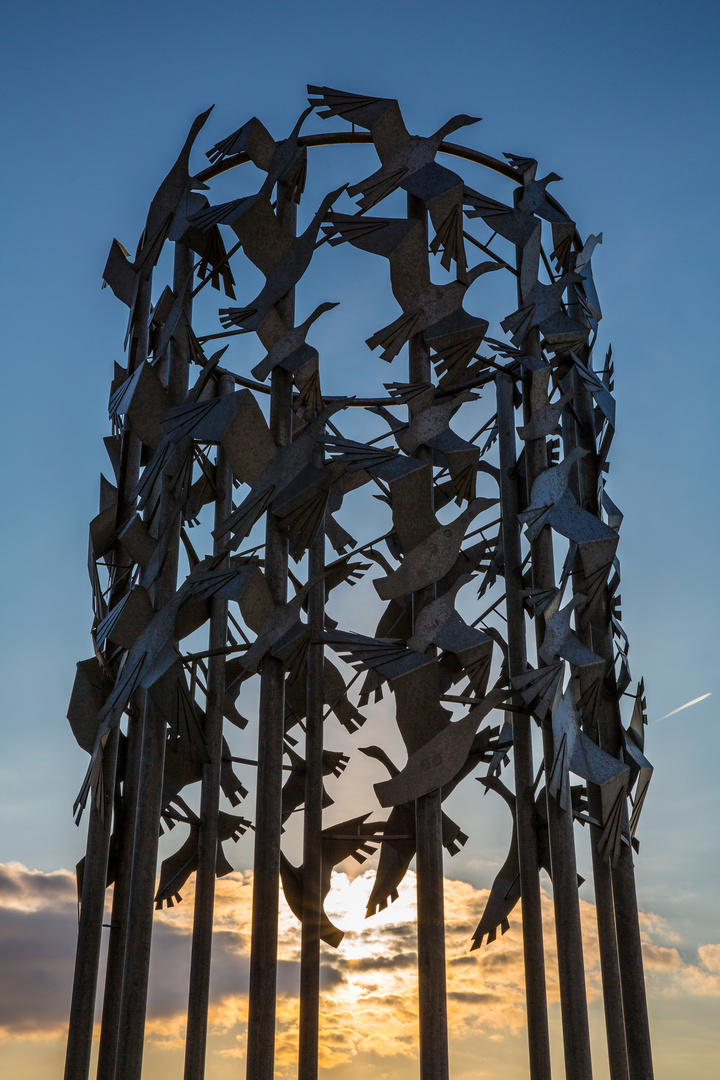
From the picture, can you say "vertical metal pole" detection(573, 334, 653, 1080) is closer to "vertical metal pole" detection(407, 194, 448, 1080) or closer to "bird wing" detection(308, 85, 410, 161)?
"vertical metal pole" detection(407, 194, 448, 1080)

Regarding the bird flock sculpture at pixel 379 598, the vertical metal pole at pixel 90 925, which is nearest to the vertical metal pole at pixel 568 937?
the bird flock sculpture at pixel 379 598

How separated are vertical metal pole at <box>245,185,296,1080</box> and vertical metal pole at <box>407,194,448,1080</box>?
3.48ft

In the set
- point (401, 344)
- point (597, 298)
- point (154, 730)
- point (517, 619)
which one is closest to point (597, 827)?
point (517, 619)

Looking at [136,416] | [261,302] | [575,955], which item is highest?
[261,302]

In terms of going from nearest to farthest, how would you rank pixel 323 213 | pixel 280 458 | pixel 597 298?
1. pixel 280 458
2. pixel 323 213
3. pixel 597 298

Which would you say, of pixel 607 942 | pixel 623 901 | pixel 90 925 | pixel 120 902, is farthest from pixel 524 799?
pixel 90 925

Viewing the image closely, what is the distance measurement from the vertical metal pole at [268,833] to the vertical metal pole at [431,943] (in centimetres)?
106

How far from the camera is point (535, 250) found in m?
10.6

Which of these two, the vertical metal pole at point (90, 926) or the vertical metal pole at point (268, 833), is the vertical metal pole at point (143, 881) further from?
the vertical metal pole at point (268, 833)

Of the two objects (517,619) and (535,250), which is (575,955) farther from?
(535,250)

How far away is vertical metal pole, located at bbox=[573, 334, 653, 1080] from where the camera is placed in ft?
29.9

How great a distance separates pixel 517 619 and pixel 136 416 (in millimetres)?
3852

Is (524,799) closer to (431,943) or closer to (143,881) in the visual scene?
(431,943)

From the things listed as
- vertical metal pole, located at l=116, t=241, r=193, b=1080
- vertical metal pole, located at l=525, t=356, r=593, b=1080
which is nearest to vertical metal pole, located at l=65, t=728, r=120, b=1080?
vertical metal pole, located at l=116, t=241, r=193, b=1080
